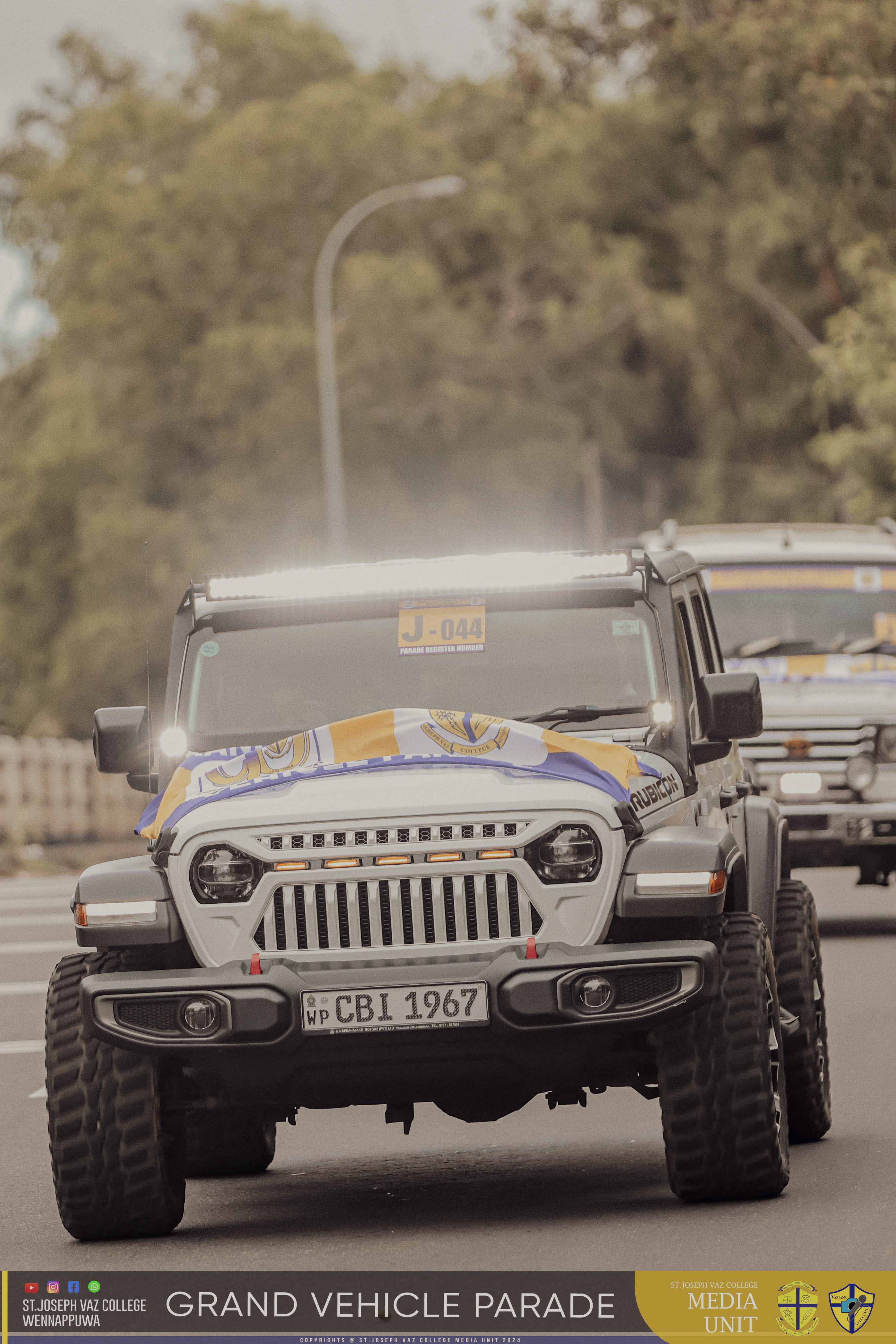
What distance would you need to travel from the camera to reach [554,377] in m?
46.5

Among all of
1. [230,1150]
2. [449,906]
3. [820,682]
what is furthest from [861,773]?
[449,906]

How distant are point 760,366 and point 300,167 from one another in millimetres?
10854

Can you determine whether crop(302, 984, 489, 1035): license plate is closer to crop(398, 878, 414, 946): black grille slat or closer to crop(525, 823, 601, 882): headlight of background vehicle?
crop(398, 878, 414, 946): black grille slat

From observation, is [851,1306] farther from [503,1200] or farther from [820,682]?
[820,682]

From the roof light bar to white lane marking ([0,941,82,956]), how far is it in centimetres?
997

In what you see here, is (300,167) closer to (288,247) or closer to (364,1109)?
(288,247)

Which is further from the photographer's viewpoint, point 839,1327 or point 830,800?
point 830,800

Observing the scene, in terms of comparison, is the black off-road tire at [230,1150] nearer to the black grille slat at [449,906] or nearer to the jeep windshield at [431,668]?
Result: the jeep windshield at [431,668]

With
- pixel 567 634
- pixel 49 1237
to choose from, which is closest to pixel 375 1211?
pixel 49 1237

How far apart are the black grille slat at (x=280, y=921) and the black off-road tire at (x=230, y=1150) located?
1600 mm

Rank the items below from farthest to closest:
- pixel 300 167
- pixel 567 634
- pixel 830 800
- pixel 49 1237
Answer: pixel 300 167 → pixel 830 800 → pixel 567 634 → pixel 49 1237

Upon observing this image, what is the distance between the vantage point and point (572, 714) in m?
7.97

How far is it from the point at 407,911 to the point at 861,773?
10.0 m

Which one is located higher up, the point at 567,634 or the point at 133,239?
the point at 133,239
